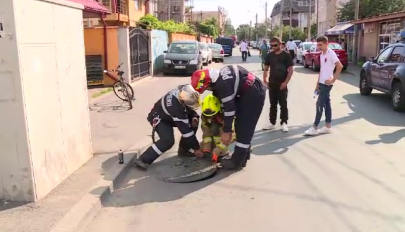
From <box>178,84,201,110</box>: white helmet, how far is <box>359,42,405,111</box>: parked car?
687 centimetres

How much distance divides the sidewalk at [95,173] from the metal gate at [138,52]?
5863 millimetres

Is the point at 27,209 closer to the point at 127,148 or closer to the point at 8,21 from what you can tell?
the point at 8,21

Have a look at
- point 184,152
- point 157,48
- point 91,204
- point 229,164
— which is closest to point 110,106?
point 184,152

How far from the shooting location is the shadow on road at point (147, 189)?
4953 mm

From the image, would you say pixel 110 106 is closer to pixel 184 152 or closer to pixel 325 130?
pixel 184 152

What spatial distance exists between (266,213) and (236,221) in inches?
14.9

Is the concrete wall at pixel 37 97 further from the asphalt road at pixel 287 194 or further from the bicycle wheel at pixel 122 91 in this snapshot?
the bicycle wheel at pixel 122 91

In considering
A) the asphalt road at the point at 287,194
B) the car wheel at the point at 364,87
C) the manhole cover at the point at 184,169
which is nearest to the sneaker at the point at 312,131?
the asphalt road at the point at 287,194

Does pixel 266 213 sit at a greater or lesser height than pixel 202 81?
lesser

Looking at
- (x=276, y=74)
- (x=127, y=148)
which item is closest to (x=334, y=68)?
(x=276, y=74)

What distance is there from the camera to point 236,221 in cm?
432

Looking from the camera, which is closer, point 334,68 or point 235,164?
point 235,164

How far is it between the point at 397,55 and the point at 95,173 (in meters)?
9.04

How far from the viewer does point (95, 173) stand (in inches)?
221
